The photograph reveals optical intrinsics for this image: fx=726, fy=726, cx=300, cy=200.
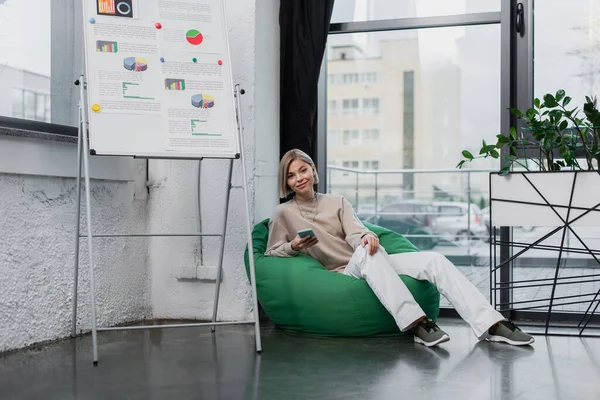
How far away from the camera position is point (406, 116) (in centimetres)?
473

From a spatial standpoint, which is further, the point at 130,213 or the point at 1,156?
the point at 130,213

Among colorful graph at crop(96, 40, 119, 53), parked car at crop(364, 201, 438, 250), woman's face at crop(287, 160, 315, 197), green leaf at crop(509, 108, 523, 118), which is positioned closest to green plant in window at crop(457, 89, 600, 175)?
green leaf at crop(509, 108, 523, 118)

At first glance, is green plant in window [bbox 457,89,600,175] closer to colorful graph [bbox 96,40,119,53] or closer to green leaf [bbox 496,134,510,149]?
green leaf [bbox 496,134,510,149]

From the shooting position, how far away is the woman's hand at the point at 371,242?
303 cm

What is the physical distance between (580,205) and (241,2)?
1.84 m

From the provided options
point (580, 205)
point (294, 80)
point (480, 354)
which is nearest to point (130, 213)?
point (294, 80)

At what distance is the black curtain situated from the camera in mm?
3775

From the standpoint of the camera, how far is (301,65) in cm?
380

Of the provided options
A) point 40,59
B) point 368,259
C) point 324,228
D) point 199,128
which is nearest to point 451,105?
point 324,228

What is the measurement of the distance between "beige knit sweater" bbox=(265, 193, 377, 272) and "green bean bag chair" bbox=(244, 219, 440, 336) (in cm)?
8

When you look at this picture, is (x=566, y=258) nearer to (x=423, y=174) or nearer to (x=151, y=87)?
(x=423, y=174)

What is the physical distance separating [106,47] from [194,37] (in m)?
0.37

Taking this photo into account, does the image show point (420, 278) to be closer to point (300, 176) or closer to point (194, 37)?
point (300, 176)

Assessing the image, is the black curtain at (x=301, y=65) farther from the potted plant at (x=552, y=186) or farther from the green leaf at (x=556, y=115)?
the green leaf at (x=556, y=115)
